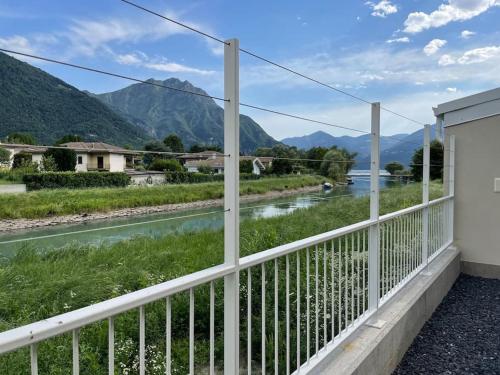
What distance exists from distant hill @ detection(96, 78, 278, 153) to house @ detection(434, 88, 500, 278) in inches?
141

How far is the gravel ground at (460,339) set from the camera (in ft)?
8.58

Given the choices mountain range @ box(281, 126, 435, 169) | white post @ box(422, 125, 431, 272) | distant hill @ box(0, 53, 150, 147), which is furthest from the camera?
white post @ box(422, 125, 431, 272)

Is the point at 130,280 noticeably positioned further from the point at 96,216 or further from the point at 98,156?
the point at 98,156

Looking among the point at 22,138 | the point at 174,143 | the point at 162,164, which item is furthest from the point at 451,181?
the point at 22,138

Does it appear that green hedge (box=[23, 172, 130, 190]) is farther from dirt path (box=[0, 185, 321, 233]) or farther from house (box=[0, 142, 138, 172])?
dirt path (box=[0, 185, 321, 233])

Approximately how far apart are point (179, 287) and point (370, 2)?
5999 mm

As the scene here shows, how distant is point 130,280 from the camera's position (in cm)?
418

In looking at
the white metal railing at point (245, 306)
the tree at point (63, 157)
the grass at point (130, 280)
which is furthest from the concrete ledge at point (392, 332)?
the tree at point (63, 157)

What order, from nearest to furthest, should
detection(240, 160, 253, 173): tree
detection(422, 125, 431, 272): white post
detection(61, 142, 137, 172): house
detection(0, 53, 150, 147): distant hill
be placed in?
detection(0, 53, 150, 147): distant hill → detection(61, 142, 137, 172): house → detection(240, 160, 253, 173): tree → detection(422, 125, 431, 272): white post

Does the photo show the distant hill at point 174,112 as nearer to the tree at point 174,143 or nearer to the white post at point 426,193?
the tree at point 174,143

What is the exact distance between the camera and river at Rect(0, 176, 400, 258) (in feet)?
4.49

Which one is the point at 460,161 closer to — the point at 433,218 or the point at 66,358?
the point at 433,218

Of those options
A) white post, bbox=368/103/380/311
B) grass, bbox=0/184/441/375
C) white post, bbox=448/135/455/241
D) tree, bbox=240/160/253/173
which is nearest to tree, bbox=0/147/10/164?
tree, bbox=240/160/253/173

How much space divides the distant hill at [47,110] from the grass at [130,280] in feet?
4.89
